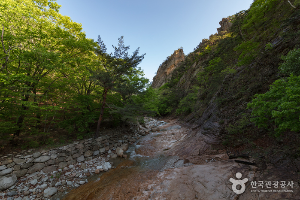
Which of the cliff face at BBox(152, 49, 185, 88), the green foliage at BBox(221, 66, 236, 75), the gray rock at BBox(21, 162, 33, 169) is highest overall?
the cliff face at BBox(152, 49, 185, 88)

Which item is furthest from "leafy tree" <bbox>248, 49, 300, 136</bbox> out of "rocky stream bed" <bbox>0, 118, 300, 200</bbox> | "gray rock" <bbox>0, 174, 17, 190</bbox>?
"gray rock" <bbox>0, 174, 17, 190</bbox>

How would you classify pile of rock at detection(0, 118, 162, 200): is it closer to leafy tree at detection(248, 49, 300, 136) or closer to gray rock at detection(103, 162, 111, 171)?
gray rock at detection(103, 162, 111, 171)

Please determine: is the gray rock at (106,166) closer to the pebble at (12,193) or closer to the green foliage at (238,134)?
the pebble at (12,193)

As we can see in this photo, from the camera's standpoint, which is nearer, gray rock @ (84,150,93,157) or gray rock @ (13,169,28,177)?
gray rock @ (13,169,28,177)

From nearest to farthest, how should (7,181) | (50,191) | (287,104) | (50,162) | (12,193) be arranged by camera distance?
(287,104) → (12,193) → (50,191) → (7,181) → (50,162)

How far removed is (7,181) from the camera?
5348mm

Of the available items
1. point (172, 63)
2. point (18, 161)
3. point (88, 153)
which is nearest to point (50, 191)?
point (18, 161)

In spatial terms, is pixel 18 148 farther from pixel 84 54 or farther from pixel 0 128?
pixel 84 54

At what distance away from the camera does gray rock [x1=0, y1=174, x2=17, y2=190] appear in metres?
5.19

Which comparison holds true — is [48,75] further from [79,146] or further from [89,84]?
[79,146]

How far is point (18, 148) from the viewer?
686cm

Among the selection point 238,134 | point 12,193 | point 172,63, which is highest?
point 172,63

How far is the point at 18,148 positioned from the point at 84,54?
8587 millimetres

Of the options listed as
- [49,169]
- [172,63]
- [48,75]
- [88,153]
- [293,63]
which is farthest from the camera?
[172,63]
